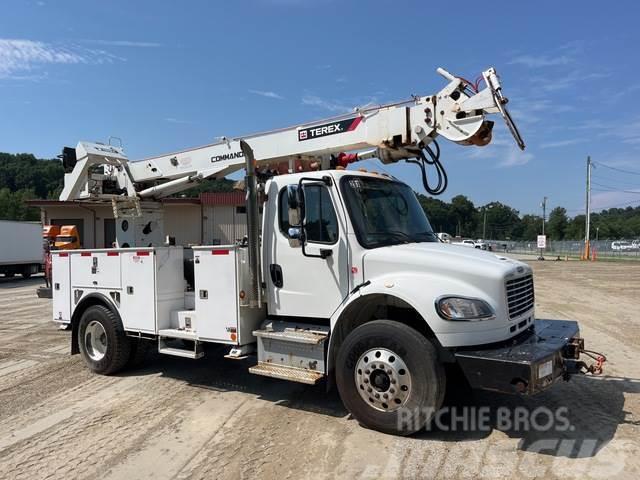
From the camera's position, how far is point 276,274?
5.82m

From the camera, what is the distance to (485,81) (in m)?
5.32

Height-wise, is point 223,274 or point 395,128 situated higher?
point 395,128

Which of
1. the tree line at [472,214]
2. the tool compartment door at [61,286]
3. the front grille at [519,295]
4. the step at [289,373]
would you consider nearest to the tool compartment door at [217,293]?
the step at [289,373]

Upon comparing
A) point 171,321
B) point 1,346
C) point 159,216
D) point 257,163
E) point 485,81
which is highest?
point 485,81

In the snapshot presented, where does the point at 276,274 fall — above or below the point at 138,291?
above

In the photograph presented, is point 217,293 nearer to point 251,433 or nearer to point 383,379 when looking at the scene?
point 251,433

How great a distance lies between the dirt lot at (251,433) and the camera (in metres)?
4.15

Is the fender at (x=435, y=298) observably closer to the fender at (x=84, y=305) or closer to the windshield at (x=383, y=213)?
the windshield at (x=383, y=213)

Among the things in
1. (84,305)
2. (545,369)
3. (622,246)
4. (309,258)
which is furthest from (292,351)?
(622,246)

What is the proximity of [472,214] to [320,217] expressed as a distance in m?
101

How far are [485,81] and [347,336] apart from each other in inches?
123

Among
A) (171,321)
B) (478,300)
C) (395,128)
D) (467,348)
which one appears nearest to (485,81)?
(395,128)

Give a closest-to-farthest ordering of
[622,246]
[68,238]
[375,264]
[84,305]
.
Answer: [375,264] → [84,305] → [68,238] → [622,246]

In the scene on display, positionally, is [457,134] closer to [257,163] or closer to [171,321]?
[257,163]
